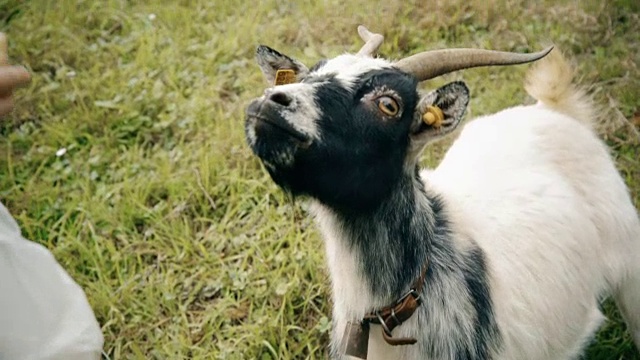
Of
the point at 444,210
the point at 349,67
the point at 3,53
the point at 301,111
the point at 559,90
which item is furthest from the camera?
the point at 559,90

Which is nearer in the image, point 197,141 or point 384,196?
point 384,196

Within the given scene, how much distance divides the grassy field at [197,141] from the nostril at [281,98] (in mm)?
1635

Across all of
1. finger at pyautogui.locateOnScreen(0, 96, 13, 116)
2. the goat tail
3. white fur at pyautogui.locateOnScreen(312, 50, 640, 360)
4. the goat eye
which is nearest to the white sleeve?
finger at pyautogui.locateOnScreen(0, 96, 13, 116)

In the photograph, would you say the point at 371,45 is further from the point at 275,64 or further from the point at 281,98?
the point at 281,98

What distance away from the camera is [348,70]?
2.31m

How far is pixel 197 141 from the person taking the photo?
185 inches

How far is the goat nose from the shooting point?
199cm

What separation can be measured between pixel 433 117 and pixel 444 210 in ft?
1.63

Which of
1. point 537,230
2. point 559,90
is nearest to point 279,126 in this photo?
point 537,230

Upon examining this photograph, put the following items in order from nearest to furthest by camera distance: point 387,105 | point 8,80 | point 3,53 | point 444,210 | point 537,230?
point 8,80, point 3,53, point 387,105, point 444,210, point 537,230

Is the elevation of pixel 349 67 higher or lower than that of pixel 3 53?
higher

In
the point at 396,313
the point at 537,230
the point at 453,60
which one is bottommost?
the point at 396,313

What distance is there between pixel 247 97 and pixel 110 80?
1.22 metres

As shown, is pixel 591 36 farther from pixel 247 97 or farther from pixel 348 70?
pixel 348 70
